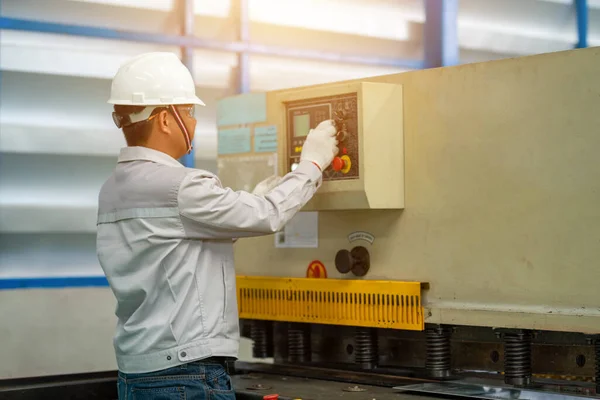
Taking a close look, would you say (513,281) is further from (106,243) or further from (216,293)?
(106,243)

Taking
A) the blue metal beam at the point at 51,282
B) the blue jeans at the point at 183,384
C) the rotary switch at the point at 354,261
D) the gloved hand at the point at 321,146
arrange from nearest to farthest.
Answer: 1. the blue jeans at the point at 183,384
2. the gloved hand at the point at 321,146
3. the rotary switch at the point at 354,261
4. the blue metal beam at the point at 51,282

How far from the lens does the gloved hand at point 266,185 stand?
6.68 feet

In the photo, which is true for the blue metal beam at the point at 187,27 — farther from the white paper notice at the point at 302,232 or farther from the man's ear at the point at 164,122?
the man's ear at the point at 164,122

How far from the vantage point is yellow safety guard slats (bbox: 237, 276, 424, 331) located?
1.94m

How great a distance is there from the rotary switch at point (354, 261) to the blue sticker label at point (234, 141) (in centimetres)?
44

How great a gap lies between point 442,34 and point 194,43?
4.25 feet

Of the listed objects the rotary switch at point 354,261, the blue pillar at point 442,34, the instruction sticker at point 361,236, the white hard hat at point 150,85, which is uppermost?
the blue pillar at point 442,34

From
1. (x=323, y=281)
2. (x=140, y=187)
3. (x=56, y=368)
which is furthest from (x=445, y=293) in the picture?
(x=56, y=368)

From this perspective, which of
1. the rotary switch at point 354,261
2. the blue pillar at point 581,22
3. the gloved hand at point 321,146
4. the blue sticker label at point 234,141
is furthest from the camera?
the blue pillar at point 581,22

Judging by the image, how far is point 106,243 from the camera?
5.99 feet

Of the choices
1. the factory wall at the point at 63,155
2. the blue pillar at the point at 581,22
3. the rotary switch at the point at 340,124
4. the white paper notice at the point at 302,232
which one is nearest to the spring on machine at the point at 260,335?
the white paper notice at the point at 302,232

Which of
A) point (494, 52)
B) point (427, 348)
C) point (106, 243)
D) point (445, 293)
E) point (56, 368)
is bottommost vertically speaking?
point (56, 368)

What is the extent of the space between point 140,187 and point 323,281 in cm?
57

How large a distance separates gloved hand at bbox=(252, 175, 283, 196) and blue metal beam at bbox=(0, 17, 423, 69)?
145 cm
